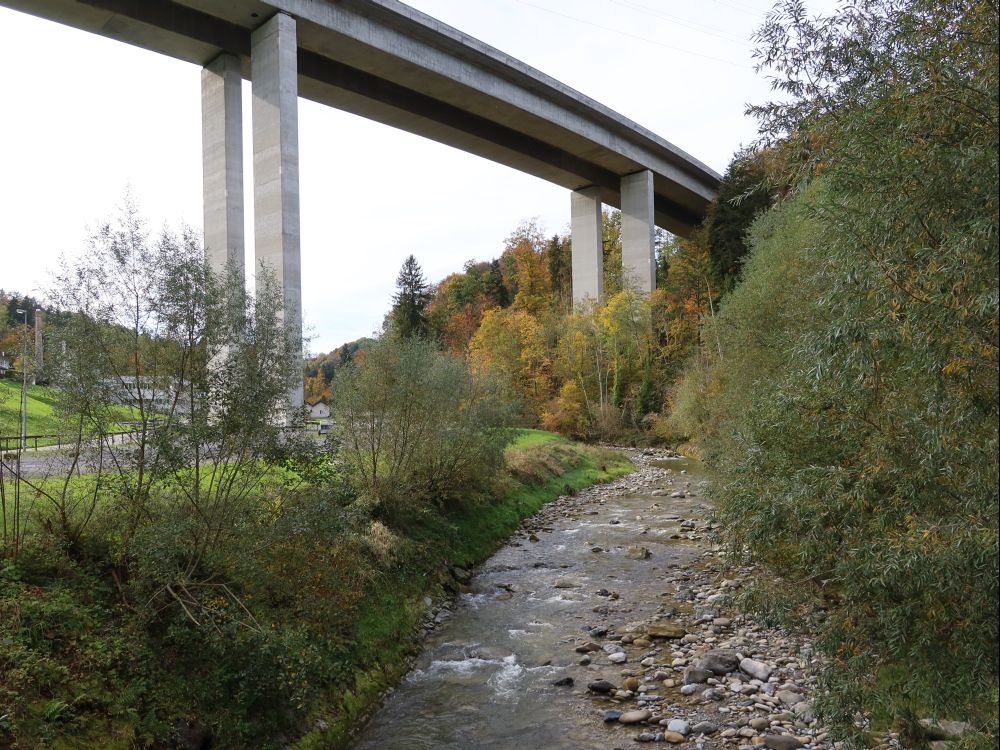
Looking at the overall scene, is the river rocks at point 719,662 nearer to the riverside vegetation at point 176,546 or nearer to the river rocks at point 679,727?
the river rocks at point 679,727

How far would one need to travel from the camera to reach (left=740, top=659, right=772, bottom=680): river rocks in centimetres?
991

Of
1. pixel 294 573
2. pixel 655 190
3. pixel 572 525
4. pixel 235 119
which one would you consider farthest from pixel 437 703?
pixel 655 190

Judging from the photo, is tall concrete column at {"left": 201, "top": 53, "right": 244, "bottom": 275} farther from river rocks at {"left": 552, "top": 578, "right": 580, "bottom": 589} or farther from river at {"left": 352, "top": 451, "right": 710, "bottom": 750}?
river rocks at {"left": 552, "top": 578, "right": 580, "bottom": 589}

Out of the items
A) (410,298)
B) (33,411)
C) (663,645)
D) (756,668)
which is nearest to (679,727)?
(756,668)

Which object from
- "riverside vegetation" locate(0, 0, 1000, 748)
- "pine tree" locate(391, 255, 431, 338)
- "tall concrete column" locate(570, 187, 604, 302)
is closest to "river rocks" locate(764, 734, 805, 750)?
"riverside vegetation" locate(0, 0, 1000, 748)

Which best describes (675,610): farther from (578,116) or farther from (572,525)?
(578,116)

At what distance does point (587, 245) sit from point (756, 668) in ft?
144

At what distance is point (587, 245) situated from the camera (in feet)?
168

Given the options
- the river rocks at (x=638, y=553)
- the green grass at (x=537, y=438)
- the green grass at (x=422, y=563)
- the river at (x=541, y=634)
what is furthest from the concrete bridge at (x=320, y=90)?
the green grass at (x=537, y=438)

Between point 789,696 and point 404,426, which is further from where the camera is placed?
point 404,426

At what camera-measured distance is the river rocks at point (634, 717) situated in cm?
899

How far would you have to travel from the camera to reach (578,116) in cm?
4231

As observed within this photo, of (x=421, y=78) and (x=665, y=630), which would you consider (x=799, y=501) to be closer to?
(x=665, y=630)

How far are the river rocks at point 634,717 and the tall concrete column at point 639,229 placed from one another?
4215cm
